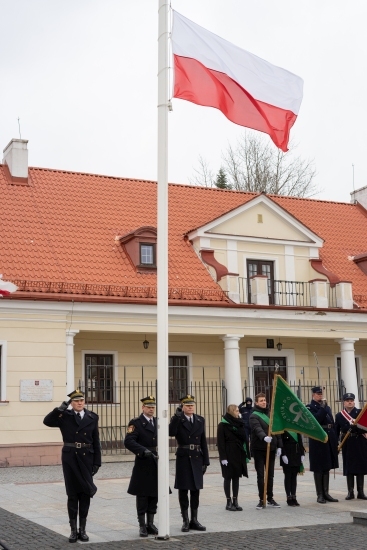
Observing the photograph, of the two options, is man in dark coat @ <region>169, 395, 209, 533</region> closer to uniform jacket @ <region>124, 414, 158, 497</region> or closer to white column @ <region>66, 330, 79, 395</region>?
uniform jacket @ <region>124, 414, 158, 497</region>

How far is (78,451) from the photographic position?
10.6 m

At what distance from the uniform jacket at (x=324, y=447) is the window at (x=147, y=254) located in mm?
11154

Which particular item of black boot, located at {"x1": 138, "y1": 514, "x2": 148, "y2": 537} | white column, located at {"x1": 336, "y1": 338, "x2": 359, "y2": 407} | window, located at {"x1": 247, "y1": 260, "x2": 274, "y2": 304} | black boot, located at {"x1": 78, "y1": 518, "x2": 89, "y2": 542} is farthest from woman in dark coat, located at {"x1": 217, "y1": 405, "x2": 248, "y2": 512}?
window, located at {"x1": 247, "y1": 260, "x2": 274, "y2": 304}

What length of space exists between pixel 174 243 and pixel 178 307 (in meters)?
3.32

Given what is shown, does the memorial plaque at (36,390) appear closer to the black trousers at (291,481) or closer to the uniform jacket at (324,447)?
the uniform jacket at (324,447)

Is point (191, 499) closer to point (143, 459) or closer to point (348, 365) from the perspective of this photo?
point (143, 459)

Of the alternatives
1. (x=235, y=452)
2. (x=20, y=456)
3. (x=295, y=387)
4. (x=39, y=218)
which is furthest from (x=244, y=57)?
(x=295, y=387)

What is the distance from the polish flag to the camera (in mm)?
11086

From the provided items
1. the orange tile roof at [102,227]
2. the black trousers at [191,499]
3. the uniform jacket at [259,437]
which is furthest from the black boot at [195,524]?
the orange tile roof at [102,227]

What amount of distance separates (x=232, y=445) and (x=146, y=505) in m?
2.60

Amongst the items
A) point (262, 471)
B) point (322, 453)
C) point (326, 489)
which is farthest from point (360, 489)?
point (262, 471)

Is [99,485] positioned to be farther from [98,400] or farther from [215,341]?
[215,341]

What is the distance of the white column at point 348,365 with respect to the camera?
85.3 feet

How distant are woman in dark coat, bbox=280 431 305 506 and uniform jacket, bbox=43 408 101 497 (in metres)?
3.91
